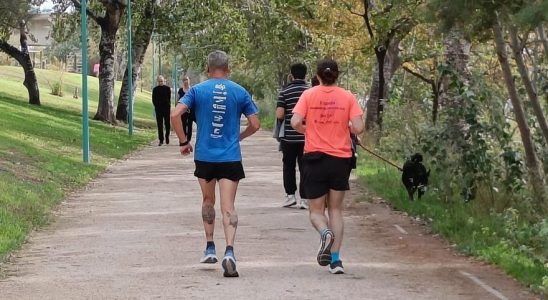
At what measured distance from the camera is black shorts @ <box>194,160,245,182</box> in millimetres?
8945

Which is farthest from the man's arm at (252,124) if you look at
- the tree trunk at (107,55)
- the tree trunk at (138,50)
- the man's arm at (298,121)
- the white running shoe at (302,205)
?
the tree trunk at (138,50)

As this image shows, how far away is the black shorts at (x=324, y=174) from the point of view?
8.98 metres

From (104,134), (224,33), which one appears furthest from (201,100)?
(224,33)

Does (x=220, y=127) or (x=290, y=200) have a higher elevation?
(x=220, y=127)

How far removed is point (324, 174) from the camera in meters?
9.00

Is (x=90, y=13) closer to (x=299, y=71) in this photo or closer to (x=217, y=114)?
(x=299, y=71)

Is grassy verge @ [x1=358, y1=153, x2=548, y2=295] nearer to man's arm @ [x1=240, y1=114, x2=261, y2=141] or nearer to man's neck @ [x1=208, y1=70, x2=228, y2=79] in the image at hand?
man's arm @ [x1=240, y1=114, x2=261, y2=141]

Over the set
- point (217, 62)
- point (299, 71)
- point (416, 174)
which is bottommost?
point (416, 174)

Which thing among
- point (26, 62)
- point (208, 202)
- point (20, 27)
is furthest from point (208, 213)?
point (26, 62)

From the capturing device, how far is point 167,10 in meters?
35.6

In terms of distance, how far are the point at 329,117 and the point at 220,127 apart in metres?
0.93

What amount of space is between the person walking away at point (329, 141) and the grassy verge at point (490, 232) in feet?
5.23

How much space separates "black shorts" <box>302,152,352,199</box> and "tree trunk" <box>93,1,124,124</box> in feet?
84.5

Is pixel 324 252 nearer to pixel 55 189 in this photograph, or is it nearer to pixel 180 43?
pixel 55 189
